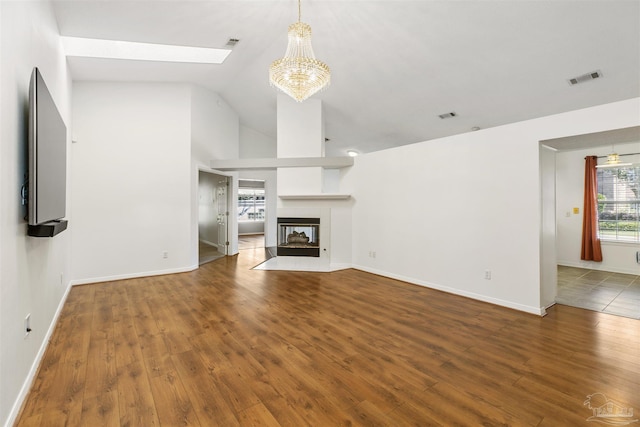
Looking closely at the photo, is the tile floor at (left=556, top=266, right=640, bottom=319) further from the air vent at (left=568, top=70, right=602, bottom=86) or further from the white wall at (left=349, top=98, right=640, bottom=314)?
the air vent at (left=568, top=70, right=602, bottom=86)

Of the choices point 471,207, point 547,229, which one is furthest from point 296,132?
point 547,229

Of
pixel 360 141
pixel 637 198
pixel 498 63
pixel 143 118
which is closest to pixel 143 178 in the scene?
pixel 143 118

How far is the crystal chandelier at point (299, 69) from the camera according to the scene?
10.1 ft

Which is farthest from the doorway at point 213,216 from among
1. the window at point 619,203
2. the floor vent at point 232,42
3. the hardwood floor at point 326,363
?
the window at point 619,203

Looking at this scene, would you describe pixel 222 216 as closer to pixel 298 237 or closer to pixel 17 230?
pixel 298 237

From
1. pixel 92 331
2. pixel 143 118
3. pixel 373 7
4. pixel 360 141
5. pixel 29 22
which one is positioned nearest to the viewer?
pixel 29 22

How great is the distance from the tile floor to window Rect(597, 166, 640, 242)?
85cm

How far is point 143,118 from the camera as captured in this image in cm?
493

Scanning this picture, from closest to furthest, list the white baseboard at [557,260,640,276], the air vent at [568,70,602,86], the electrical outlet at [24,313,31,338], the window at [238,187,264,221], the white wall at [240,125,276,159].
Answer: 1. the electrical outlet at [24,313,31,338]
2. the air vent at [568,70,602,86]
3. the white baseboard at [557,260,640,276]
4. the white wall at [240,125,276,159]
5. the window at [238,187,264,221]

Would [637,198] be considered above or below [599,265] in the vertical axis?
above

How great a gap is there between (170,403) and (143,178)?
166 inches

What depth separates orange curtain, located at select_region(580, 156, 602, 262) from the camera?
18.1 feet

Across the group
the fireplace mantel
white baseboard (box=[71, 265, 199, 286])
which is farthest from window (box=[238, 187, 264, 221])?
white baseboard (box=[71, 265, 199, 286])

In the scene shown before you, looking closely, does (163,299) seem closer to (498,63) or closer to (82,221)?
(82,221)
